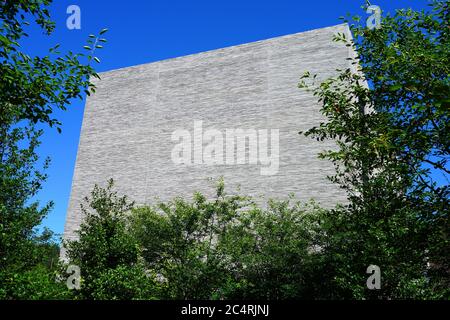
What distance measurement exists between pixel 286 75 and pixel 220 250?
12.3 metres

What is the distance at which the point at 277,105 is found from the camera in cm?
2552

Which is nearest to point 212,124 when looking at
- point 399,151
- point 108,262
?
point 108,262

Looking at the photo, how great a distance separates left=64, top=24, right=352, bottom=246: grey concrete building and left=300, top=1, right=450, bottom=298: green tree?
9.00m

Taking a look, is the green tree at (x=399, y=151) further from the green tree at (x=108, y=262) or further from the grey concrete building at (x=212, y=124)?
the grey concrete building at (x=212, y=124)

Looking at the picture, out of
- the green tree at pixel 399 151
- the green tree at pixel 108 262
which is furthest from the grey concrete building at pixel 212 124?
the green tree at pixel 108 262

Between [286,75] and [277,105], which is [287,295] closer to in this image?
[277,105]

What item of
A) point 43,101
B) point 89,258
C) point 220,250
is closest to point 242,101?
point 220,250

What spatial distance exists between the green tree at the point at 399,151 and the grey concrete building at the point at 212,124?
8998 millimetres

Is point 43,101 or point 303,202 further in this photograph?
point 303,202

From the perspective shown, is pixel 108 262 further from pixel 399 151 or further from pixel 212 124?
pixel 212 124

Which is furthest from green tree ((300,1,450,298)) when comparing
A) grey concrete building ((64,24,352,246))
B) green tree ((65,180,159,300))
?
grey concrete building ((64,24,352,246))

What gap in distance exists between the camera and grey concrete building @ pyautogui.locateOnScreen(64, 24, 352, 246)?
79.8 feet

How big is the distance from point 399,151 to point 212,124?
677 inches

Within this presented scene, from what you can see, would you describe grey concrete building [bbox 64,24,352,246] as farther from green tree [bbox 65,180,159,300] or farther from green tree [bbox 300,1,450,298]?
green tree [bbox 65,180,159,300]
